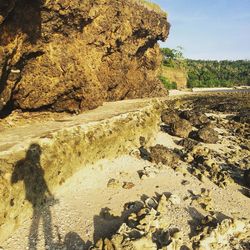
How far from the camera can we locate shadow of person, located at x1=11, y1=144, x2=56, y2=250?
14.8 m

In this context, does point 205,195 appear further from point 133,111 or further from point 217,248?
point 133,111

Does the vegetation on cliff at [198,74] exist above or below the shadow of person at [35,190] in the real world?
above

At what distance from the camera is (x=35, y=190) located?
1630cm

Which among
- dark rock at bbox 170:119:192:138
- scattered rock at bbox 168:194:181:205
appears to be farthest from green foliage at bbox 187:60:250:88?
scattered rock at bbox 168:194:181:205

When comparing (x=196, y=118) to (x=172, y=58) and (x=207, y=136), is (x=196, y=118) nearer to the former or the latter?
(x=207, y=136)

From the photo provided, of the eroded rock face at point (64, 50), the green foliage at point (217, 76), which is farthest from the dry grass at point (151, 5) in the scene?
the green foliage at point (217, 76)

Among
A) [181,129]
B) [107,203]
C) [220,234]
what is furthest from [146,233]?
[181,129]

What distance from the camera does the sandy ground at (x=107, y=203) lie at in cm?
1469

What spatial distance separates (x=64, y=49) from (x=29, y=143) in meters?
13.0

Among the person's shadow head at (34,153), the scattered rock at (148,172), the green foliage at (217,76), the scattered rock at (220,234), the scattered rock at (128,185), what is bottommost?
the scattered rock at (220,234)

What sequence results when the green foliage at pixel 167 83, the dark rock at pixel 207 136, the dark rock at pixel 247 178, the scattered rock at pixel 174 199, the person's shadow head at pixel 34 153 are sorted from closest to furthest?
the person's shadow head at pixel 34 153 < the scattered rock at pixel 174 199 < the dark rock at pixel 247 178 < the dark rock at pixel 207 136 < the green foliage at pixel 167 83

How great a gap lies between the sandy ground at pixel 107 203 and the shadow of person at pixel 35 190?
0.08 meters

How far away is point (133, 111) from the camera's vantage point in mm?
30781

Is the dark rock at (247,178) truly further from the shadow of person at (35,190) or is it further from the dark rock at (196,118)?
the dark rock at (196,118)
